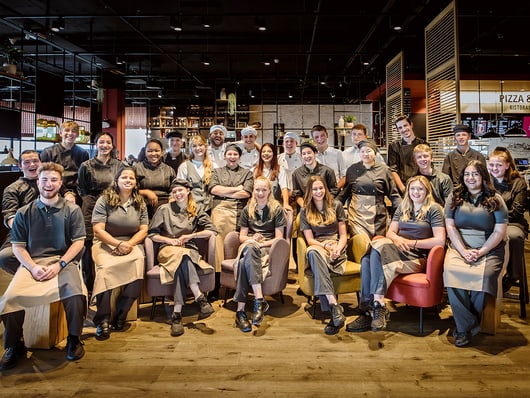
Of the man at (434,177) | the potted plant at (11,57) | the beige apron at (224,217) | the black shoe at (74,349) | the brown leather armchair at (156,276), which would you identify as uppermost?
the potted plant at (11,57)

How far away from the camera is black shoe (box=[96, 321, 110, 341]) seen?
3.21m

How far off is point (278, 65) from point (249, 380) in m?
11.0

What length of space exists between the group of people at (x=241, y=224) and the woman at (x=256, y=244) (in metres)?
0.01

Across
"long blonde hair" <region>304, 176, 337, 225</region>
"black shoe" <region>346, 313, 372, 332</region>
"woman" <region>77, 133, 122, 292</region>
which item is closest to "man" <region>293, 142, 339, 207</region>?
"long blonde hair" <region>304, 176, 337, 225</region>

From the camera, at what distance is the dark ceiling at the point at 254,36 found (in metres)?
7.41

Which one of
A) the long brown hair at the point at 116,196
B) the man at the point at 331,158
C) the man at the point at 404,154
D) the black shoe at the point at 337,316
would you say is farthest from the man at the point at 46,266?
the man at the point at 404,154

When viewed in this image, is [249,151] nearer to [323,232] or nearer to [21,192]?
[323,232]

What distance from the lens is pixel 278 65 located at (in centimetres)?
1230

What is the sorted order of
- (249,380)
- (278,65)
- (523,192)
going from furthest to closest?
1. (278,65)
2. (523,192)
3. (249,380)

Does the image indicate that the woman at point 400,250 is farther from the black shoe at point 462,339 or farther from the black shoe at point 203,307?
the black shoe at point 203,307

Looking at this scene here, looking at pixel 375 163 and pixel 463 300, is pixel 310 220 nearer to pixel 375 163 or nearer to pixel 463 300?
pixel 375 163

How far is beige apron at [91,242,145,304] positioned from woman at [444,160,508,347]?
249 cm

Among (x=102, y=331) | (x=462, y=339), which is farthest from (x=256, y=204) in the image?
(x=462, y=339)

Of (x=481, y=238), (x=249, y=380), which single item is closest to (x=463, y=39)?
(x=481, y=238)
